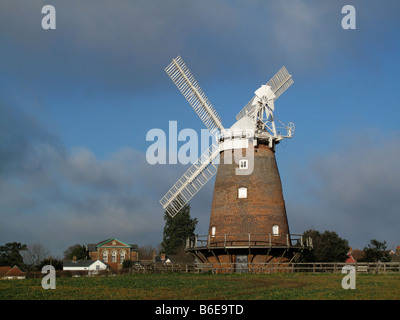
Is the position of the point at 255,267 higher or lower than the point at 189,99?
lower

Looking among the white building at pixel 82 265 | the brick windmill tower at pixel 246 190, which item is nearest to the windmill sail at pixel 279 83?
the brick windmill tower at pixel 246 190

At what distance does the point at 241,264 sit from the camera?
3089 cm

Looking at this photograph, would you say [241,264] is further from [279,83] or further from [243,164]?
[279,83]

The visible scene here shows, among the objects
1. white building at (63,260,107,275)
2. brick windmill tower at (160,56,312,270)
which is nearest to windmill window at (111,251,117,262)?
white building at (63,260,107,275)

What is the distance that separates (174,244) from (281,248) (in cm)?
5102

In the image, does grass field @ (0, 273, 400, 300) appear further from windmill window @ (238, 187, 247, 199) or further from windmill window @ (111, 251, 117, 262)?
windmill window @ (111, 251, 117, 262)

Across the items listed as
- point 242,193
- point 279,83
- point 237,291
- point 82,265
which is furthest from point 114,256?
point 237,291

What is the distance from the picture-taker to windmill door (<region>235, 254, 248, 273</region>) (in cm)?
3077
